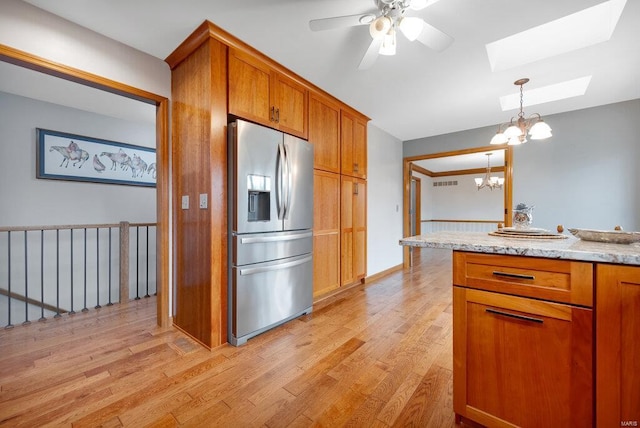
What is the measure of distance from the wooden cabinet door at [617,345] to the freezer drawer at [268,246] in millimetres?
1904

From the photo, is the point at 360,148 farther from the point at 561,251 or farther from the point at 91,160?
the point at 91,160

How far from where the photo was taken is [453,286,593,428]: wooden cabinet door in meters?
0.98

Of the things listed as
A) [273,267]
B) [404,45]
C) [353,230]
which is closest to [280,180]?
[273,267]

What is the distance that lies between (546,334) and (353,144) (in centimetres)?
298

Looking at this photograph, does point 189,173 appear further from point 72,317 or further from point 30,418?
point 72,317

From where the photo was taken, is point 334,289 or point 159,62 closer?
point 159,62

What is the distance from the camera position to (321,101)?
2984 mm

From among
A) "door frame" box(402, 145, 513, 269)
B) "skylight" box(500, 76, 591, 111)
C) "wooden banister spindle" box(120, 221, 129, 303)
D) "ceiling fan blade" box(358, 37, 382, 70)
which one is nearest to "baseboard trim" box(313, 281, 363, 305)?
"door frame" box(402, 145, 513, 269)

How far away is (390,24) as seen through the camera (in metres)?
1.48

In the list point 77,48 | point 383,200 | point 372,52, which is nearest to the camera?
point 372,52

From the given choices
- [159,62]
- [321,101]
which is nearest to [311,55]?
[321,101]

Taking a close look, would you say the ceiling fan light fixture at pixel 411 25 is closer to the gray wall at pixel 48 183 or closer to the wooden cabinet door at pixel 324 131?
the wooden cabinet door at pixel 324 131

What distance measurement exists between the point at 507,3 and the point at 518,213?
4.59ft

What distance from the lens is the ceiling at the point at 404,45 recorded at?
1709 mm
